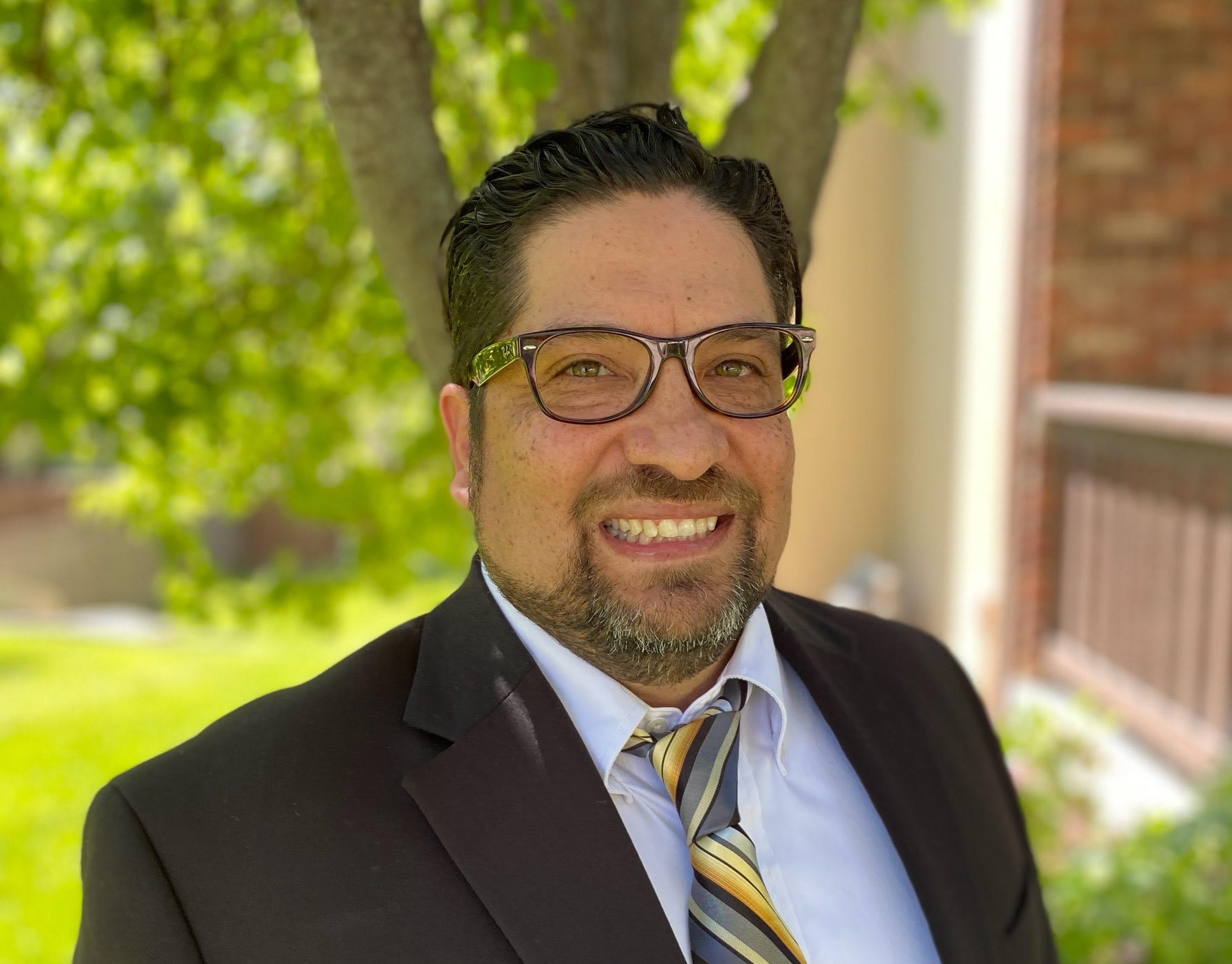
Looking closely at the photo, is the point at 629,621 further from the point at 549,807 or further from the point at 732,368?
the point at 732,368

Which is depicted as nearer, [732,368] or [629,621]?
[629,621]

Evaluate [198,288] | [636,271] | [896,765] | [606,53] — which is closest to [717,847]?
[896,765]

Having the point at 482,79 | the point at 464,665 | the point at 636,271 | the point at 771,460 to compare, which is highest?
the point at 482,79

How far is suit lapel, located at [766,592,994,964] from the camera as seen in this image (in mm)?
A: 1689

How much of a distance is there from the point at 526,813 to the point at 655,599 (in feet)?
1.04

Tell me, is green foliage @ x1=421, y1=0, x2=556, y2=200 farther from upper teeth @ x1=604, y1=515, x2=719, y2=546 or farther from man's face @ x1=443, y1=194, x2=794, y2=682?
upper teeth @ x1=604, y1=515, x2=719, y2=546

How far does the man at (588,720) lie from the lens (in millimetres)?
1403

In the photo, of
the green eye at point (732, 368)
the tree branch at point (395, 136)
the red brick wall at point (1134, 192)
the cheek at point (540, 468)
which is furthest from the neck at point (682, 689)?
the red brick wall at point (1134, 192)

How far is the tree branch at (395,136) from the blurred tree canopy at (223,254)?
460 mm

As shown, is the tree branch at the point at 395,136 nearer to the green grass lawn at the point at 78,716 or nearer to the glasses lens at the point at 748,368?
the glasses lens at the point at 748,368

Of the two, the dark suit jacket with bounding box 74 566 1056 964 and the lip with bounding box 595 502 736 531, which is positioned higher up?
the lip with bounding box 595 502 736 531

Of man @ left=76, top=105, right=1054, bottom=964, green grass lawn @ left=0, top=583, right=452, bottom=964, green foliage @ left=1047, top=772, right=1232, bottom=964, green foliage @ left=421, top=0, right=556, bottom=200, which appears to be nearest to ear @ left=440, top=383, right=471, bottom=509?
man @ left=76, top=105, right=1054, bottom=964

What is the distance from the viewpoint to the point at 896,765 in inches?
71.6

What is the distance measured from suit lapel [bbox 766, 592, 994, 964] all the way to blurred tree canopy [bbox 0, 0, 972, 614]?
119 centimetres
